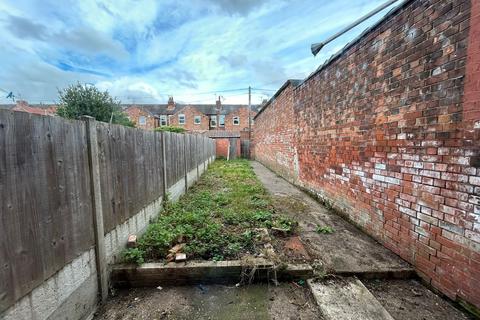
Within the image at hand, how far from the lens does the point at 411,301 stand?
2.12 meters

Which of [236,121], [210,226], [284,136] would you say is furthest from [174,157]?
[236,121]

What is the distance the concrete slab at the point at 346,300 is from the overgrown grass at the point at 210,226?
0.88 meters

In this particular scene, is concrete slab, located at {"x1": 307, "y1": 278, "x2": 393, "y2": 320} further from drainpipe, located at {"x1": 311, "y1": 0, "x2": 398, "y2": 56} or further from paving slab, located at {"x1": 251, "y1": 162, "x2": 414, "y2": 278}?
drainpipe, located at {"x1": 311, "y1": 0, "x2": 398, "y2": 56}

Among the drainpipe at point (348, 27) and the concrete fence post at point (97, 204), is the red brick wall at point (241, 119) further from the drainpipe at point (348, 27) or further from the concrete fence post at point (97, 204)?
the concrete fence post at point (97, 204)

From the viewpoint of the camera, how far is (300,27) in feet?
20.8

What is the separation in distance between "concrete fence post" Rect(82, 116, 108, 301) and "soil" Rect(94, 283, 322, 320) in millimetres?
241

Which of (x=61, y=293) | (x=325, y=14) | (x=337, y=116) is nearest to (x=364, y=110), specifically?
(x=337, y=116)

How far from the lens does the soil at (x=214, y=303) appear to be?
199 centimetres

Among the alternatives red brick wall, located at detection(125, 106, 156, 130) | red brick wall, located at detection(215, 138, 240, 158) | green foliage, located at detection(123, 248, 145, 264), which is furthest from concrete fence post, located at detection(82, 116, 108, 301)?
red brick wall, located at detection(125, 106, 156, 130)

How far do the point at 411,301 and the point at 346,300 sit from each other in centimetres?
63

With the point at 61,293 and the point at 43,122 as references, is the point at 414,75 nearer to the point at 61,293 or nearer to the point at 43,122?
the point at 43,122

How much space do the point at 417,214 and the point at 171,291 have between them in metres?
2.83

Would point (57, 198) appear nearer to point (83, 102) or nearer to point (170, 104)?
point (83, 102)

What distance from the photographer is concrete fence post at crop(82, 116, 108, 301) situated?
2098mm
